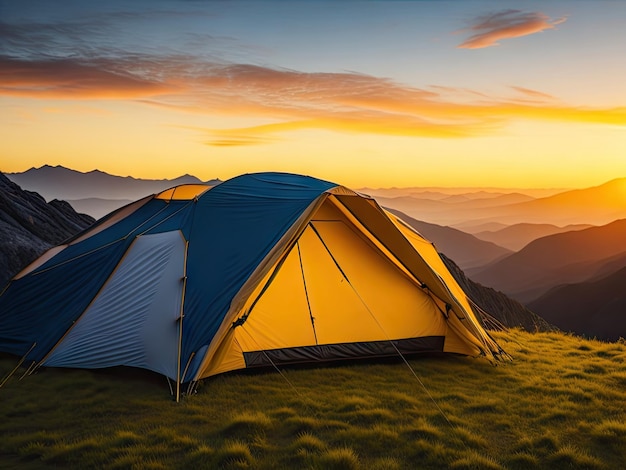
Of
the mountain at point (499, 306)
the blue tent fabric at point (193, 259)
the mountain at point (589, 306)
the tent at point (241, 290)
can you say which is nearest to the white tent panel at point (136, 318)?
the tent at point (241, 290)

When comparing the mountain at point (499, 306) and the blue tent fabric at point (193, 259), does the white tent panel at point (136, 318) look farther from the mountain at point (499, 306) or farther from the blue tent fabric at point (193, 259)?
the mountain at point (499, 306)

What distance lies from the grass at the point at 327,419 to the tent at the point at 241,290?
0.53m

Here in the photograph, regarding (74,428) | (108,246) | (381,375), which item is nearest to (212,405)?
(74,428)

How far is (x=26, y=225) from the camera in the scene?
2906 cm

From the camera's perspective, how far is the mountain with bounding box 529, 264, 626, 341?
150450mm

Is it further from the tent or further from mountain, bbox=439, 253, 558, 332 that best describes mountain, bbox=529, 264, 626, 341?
the tent

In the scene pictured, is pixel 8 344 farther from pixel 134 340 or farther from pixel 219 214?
pixel 219 214

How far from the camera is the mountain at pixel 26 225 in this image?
21.5m

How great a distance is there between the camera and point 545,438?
805 centimetres

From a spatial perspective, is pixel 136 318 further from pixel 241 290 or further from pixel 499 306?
pixel 499 306

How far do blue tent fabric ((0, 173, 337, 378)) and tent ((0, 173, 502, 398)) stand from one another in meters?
0.03

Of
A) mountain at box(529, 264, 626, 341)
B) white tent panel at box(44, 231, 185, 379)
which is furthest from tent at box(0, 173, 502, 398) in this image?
mountain at box(529, 264, 626, 341)

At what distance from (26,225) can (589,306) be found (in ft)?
568

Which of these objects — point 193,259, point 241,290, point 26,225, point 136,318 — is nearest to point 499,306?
point 26,225
